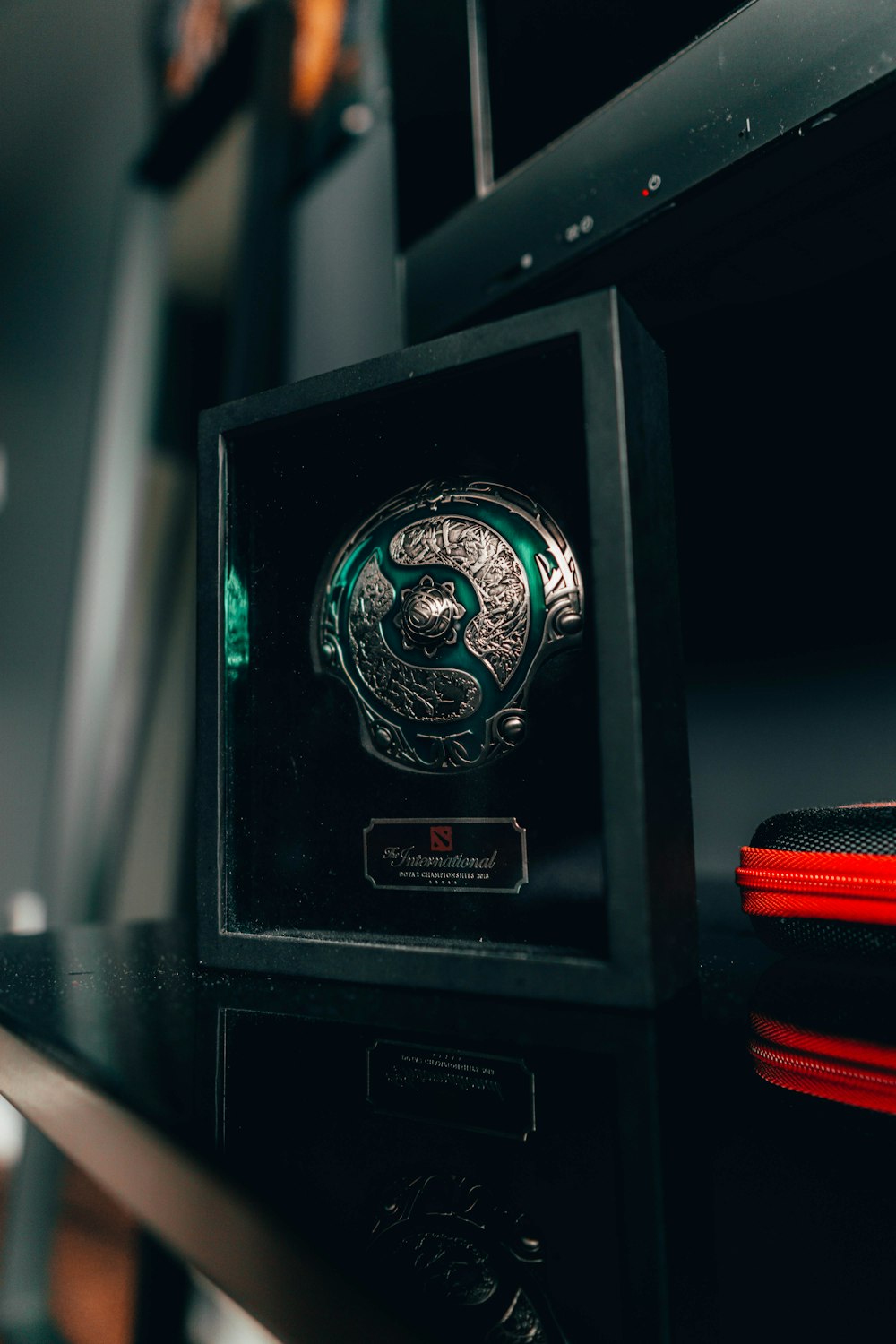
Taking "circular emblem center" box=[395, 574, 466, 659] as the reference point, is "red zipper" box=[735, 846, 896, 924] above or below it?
below

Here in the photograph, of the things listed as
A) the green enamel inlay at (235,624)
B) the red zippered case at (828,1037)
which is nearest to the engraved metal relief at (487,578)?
the green enamel inlay at (235,624)

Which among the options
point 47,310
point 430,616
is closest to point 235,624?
point 430,616

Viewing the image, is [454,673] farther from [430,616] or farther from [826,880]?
[826,880]

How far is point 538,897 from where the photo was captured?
47cm

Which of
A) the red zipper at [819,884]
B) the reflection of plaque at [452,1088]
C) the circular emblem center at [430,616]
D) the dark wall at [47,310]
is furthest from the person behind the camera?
the dark wall at [47,310]

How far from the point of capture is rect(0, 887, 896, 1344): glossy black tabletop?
200mm

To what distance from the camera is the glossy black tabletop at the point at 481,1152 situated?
0.66 ft

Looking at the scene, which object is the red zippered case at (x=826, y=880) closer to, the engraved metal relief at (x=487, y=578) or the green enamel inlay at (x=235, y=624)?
the engraved metal relief at (x=487, y=578)

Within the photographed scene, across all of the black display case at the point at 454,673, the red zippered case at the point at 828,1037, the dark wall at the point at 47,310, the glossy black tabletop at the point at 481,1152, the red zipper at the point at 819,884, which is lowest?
the red zippered case at the point at 828,1037

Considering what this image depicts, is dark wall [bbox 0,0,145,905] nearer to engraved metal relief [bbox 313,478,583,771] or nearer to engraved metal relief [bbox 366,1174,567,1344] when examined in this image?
engraved metal relief [bbox 313,478,583,771]

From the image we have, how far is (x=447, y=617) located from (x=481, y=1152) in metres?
0.30

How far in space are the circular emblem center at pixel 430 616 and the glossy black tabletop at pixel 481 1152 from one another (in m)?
0.20

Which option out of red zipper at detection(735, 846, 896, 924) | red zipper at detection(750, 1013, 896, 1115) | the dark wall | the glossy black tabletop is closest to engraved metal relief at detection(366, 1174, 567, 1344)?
the glossy black tabletop

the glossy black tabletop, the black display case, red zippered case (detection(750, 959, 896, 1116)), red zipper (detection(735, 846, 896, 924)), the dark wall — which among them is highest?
the dark wall
